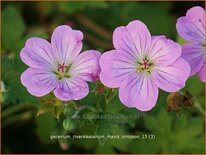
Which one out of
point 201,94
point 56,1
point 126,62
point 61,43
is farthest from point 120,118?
point 56,1

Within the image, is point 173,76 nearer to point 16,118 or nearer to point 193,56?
point 193,56

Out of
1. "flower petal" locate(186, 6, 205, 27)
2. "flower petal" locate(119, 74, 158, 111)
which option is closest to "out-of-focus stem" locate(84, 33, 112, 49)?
"flower petal" locate(186, 6, 205, 27)

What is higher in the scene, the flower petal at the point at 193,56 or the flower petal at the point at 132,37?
the flower petal at the point at 132,37

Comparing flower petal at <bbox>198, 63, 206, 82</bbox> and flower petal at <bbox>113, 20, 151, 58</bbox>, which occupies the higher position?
flower petal at <bbox>113, 20, 151, 58</bbox>

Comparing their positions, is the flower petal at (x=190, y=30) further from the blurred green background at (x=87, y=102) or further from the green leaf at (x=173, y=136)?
the green leaf at (x=173, y=136)

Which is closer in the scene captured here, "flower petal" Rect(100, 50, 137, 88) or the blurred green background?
"flower petal" Rect(100, 50, 137, 88)

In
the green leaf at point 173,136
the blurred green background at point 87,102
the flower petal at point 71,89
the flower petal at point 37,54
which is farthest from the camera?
the green leaf at point 173,136

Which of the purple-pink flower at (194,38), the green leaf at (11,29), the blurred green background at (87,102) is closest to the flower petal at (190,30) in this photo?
the purple-pink flower at (194,38)

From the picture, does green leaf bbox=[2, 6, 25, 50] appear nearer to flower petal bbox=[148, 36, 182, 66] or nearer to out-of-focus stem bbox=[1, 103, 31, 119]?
out-of-focus stem bbox=[1, 103, 31, 119]

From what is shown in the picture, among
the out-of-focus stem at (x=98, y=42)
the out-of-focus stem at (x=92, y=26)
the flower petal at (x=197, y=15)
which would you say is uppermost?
the out-of-focus stem at (x=92, y=26)
